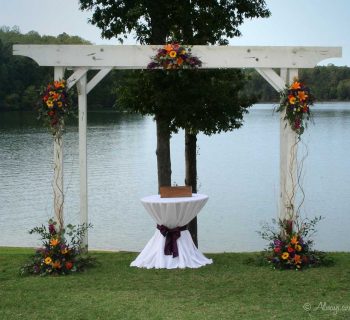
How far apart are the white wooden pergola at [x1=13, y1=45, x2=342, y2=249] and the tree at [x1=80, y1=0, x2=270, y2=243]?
235 centimetres

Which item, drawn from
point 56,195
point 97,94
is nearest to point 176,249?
point 56,195

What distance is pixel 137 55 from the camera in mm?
8516

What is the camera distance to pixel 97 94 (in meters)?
66.4

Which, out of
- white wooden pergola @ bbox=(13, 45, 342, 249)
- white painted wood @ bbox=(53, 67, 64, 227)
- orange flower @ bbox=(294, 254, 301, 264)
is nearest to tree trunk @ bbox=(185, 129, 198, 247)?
white wooden pergola @ bbox=(13, 45, 342, 249)

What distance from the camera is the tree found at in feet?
36.3

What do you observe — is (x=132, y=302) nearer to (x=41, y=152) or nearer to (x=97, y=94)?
(x=41, y=152)

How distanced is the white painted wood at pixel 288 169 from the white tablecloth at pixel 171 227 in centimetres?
99

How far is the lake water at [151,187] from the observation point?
59.2 feet

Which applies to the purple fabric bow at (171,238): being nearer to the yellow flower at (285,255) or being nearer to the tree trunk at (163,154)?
the yellow flower at (285,255)

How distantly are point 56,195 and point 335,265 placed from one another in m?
3.39

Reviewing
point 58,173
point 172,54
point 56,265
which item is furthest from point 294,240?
point 58,173

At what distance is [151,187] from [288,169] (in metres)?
17.9

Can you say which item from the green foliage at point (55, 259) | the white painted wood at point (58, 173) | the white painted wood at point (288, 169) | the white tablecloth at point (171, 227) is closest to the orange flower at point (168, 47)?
the white painted wood at point (58, 173)

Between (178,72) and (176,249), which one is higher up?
(178,72)
